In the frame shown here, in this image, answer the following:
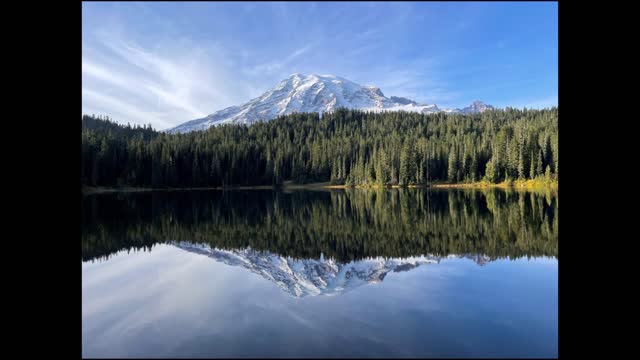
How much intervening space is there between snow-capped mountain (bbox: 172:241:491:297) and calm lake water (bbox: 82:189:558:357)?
83 mm

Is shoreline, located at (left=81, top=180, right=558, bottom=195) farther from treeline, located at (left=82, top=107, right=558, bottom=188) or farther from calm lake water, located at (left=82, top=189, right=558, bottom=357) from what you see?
calm lake water, located at (left=82, top=189, right=558, bottom=357)

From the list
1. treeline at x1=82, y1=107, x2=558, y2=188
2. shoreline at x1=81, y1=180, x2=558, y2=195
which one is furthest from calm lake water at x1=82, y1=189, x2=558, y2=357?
treeline at x1=82, y1=107, x2=558, y2=188

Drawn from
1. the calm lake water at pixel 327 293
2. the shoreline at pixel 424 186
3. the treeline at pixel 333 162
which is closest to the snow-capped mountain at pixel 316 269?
the calm lake water at pixel 327 293

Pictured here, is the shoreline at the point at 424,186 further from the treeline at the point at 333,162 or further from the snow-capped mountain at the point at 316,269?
the snow-capped mountain at the point at 316,269

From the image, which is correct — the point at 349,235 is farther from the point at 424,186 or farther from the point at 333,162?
the point at 333,162

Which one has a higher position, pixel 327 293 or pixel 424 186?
pixel 424 186

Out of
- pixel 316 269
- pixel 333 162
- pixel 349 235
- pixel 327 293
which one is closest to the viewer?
pixel 327 293

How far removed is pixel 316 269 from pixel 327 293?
400cm

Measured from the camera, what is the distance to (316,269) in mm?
17203

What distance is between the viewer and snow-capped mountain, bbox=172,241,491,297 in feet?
46.6

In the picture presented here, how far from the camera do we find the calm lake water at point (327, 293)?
8.84 metres

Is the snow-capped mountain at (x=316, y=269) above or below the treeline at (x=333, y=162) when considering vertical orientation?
below

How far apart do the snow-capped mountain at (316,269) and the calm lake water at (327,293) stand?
0.08 meters

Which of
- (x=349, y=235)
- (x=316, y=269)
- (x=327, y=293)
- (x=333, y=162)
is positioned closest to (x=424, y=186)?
(x=333, y=162)
